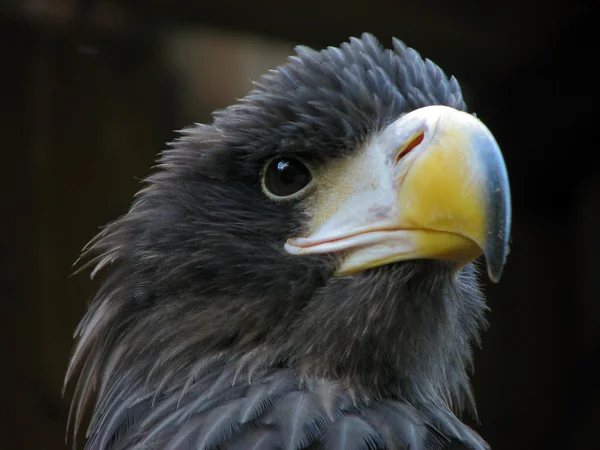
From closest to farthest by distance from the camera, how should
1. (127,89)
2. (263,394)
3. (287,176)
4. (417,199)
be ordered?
(417,199)
(263,394)
(287,176)
(127,89)

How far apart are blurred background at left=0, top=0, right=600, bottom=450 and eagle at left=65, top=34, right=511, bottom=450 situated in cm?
197

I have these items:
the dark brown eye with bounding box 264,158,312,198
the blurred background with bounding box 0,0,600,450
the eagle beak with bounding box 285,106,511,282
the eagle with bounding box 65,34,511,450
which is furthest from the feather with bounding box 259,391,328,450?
the blurred background with bounding box 0,0,600,450

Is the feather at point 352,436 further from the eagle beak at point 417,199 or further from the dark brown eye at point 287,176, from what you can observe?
the dark brown eye at point 287,176

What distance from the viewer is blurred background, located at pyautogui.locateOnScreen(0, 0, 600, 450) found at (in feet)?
12.6

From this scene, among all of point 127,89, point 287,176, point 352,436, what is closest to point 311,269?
point 287,176

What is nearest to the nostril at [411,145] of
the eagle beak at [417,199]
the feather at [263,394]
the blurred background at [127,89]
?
the eagle beak at [417,199]

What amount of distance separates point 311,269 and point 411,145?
290 millimetres

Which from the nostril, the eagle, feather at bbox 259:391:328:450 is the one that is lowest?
feather at bbox 259:391:328:450

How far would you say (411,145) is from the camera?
5.45 feet

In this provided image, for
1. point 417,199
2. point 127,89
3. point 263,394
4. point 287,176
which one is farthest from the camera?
point 127,89

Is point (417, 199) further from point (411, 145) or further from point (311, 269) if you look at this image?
point (311, 269)

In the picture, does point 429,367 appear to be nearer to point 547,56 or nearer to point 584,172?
point 547,56

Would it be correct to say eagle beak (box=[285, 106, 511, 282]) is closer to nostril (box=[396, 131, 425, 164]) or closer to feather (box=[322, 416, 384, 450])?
nostril (box=[396, 131, 425, 164])

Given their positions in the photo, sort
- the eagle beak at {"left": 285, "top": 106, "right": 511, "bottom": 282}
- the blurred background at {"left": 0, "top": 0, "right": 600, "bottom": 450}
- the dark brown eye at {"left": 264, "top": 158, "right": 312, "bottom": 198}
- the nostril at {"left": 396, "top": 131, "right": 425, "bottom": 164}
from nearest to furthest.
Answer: the eagle beak at {"left": 285, "top": 106, "right": 511, "bottom": 282} → the nostril at {"left": 396, "top": 131, "right": 425, "bottom": 164} → the dark brown eye at {"left": 264, "top": 158, "right": 312, "bottom": 198} → the blurred background at {"left": 0, "top": 0, "right": 600, "bottom": 450}
